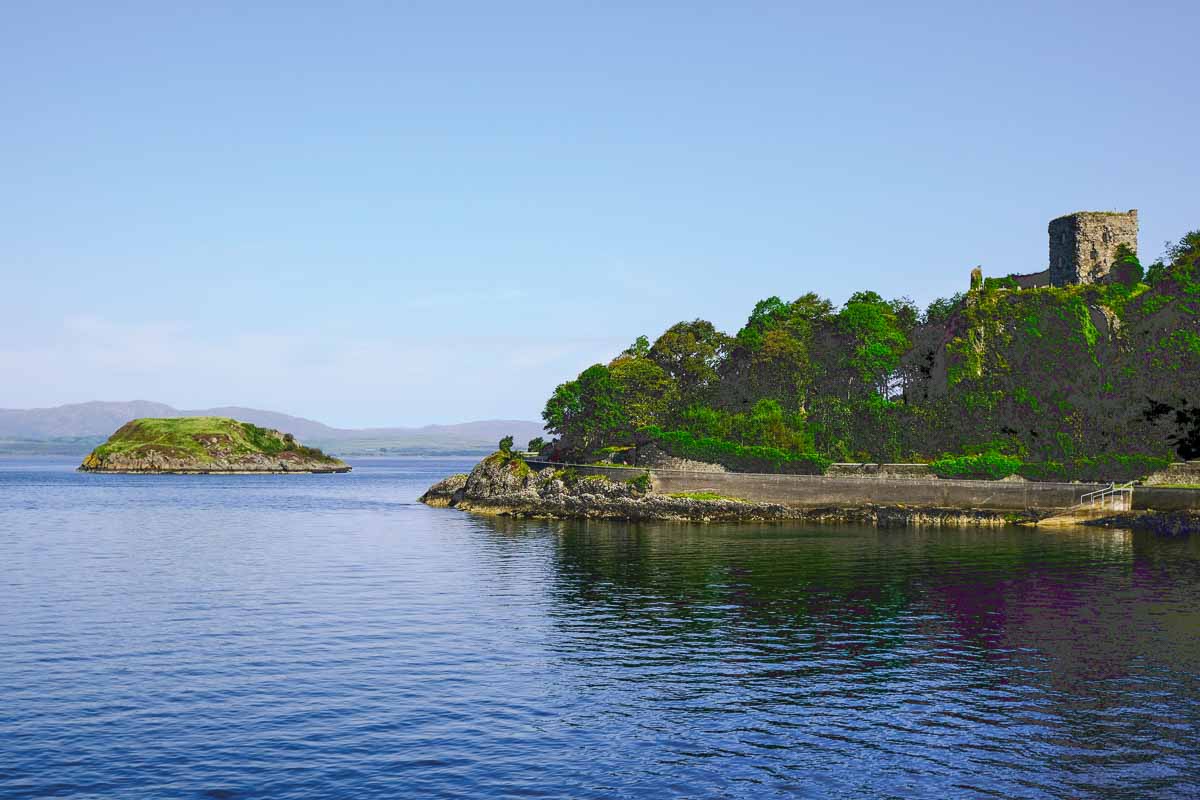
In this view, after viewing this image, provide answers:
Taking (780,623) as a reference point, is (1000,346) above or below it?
above

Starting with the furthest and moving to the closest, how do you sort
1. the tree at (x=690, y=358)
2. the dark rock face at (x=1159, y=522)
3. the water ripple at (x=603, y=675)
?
1. the tree at (x=690, y=358)
2. the dark rock face at (x=1159, y=522)
3. the water ripple at (x=603, y=675)

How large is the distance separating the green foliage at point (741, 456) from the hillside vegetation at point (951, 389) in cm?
21

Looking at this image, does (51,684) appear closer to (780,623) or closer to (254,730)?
(254,730)

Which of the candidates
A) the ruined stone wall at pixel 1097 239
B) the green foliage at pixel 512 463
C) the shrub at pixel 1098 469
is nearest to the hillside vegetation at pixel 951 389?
the shrub at pixel 1098 469

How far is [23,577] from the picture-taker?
189ft

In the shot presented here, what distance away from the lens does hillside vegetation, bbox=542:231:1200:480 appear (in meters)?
103

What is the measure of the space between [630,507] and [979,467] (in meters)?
36.3

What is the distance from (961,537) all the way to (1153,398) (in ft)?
121

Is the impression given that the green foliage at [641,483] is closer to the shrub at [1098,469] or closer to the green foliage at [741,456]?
the green foliage at [741,456]

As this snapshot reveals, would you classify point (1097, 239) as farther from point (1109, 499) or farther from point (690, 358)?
point (690, 358)

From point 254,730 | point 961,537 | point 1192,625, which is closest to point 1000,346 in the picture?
point 961,537

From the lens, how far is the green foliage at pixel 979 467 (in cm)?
10069

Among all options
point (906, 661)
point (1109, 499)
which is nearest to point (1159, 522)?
point (1109, 499)

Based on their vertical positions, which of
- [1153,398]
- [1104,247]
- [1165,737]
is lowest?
[1165,737]
